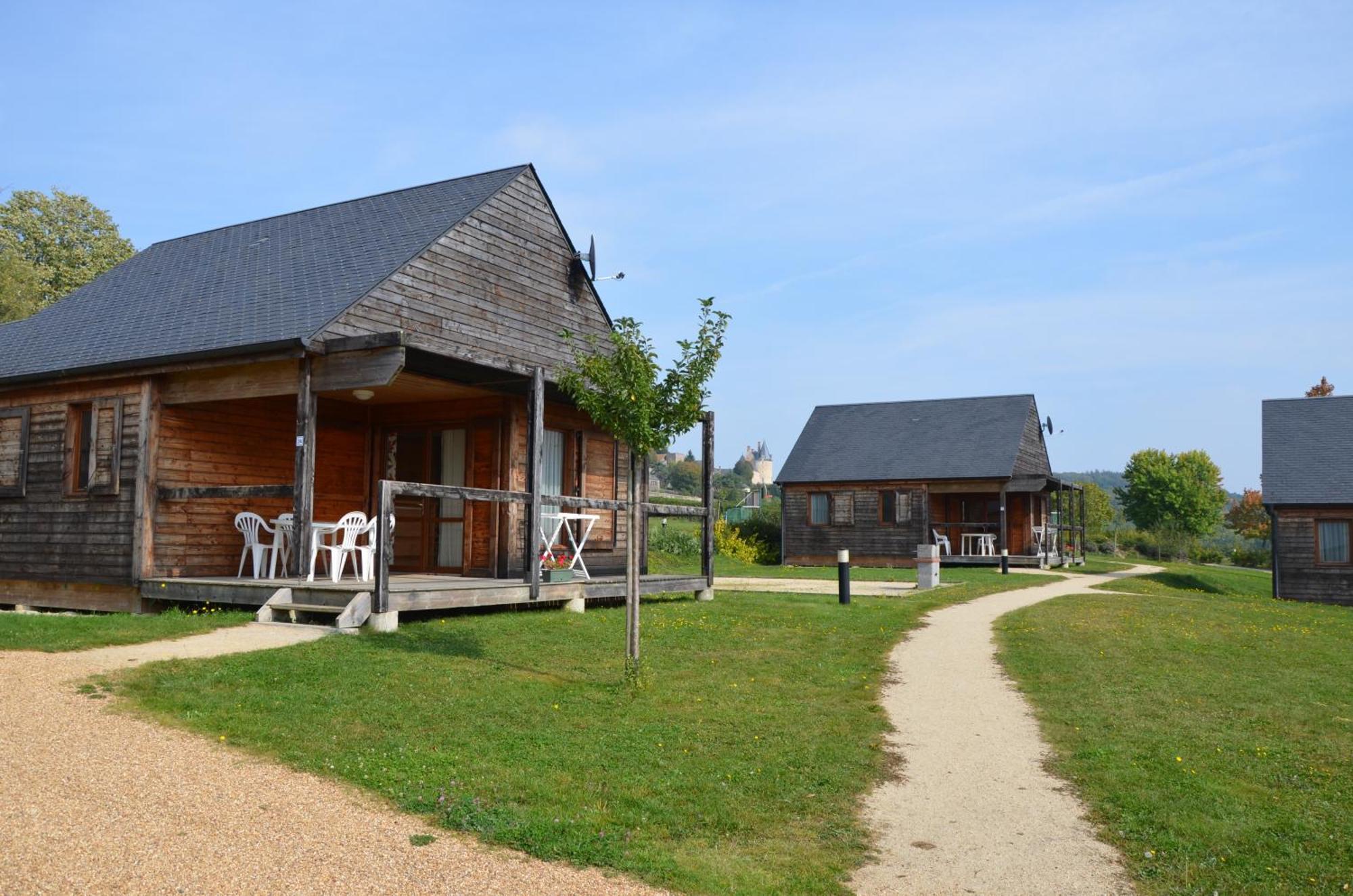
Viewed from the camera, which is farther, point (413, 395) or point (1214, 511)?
point (1214, 511)

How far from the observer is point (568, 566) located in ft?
50.3

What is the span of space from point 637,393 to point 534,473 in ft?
13.9

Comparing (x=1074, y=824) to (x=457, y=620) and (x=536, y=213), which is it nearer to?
(x=457, y=620)

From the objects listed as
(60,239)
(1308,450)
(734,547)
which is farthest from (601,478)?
(60,239)

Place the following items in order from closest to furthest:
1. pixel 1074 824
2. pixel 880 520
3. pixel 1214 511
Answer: pixel 1074 824
pixel 880 520
pixel 1214 511

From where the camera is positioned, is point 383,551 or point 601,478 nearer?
point 383,551

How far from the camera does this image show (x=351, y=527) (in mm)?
13055

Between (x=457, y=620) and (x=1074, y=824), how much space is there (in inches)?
317

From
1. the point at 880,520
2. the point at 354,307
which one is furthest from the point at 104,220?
the point at 354,307

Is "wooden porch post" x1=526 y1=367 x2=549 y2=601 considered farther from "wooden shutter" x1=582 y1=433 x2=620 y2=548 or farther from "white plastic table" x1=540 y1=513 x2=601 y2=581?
"wooden shutter" x1=582 y1=433 x2=620 y2=548

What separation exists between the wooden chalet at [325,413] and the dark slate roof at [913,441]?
18932 millimetres

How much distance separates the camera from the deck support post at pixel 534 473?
43.3 feet

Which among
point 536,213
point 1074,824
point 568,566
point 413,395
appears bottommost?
point 1074,824

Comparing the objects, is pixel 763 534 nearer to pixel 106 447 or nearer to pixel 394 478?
pixel 394 478
